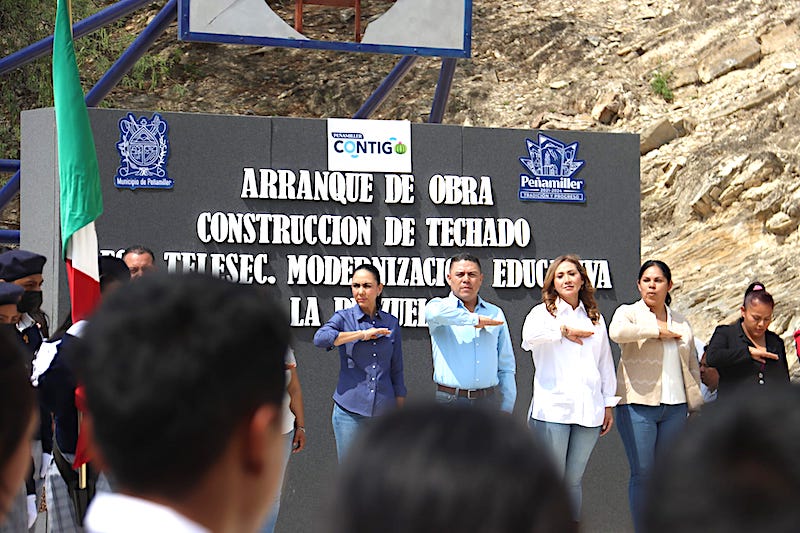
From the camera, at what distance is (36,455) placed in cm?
489

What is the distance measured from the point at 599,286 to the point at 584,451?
6.49 ft

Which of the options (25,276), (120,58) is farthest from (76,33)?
(25,276)

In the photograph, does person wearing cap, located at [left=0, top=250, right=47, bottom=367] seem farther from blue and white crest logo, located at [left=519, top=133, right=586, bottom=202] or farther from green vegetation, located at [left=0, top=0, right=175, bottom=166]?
green vegetation, located at [left=0, top=0, right=175, bottom=166]

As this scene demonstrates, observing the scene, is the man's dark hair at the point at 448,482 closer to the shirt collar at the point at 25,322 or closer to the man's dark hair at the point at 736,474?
the man's dark hair at the point at 736,474

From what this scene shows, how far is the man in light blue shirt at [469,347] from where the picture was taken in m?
6.91

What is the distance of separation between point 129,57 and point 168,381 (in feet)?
31.0

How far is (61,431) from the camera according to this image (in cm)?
495

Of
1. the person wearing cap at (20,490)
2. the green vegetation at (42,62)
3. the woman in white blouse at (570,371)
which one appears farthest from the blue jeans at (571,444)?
the green vegetation at (42,62)

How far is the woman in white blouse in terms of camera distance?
273 inches

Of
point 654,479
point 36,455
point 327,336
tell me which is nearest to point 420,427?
point 654,479

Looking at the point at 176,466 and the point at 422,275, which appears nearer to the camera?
the point at 176,466

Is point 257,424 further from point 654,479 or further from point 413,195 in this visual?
point 413,195

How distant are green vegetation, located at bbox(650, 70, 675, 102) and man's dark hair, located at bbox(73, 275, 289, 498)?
57.6 feet

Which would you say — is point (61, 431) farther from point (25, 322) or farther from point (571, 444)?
point (571, 444)
